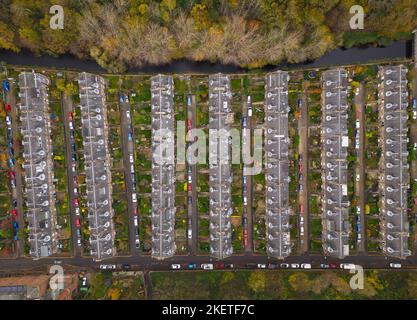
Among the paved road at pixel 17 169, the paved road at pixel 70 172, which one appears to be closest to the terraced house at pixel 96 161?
the paved road at pixel 70 172

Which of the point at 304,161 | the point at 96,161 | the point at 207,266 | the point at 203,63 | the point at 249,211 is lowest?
the point at 207,266

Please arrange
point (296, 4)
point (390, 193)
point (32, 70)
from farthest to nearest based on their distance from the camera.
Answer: point (32, 70)
point (390, 193)
point (296, 4)

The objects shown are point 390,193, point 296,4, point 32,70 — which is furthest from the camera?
point 32,70

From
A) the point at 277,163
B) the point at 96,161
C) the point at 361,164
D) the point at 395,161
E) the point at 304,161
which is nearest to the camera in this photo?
the point at 395,161

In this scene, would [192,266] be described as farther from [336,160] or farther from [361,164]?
[361,164]

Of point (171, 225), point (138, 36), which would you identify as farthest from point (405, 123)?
point (138, 36)

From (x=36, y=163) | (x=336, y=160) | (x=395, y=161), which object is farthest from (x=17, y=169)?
(x=395, y=161)

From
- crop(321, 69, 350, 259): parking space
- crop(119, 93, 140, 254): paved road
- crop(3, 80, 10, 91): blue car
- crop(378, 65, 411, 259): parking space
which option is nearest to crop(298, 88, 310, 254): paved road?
crop(321, 69, 350, 259): parking space

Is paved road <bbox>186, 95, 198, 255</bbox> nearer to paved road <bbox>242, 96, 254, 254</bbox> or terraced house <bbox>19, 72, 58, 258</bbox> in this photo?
paved road <bbox>242, 96, 254, 254</bbox>

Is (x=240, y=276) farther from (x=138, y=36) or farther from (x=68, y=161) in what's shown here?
(x=138, y=36)
